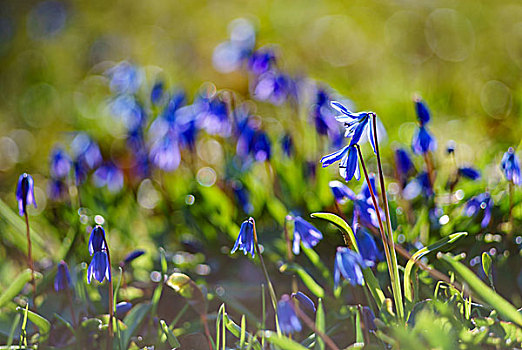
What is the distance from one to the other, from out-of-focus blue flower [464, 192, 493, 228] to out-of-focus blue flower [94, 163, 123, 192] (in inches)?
61.9

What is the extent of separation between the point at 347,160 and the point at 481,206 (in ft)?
2.35

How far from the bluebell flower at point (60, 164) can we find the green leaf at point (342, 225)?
1.49m

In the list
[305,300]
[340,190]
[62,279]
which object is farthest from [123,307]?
[340,190]

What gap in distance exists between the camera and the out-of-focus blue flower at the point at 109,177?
2840 millimetres

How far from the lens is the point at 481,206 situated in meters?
2.01

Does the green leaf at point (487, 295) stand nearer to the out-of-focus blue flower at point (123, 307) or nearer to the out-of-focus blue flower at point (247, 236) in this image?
the out-of-focus blue flower at point (247, 236)

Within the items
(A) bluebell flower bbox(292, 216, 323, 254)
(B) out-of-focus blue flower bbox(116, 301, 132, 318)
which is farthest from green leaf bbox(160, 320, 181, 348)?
(A) bluebell flower bbox(292, 216, 323, 254)

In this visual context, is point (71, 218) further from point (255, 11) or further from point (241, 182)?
point (255, 11)

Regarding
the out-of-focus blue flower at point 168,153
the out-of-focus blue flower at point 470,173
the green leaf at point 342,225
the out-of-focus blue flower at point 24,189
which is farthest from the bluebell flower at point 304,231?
the out-of-focus blue flower at point 168,153

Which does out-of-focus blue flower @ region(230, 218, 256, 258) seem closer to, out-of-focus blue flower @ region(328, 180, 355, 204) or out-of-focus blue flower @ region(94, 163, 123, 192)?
out-of-focus blue flower @ region(328, 180, 355, 204)

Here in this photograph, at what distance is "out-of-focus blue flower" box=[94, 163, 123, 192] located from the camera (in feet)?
9.32

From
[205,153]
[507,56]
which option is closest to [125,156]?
[205,153]

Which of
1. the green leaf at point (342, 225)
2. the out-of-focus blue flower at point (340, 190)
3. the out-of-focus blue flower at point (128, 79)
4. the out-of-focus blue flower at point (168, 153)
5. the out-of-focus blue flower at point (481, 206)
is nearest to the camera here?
the green leaf at point (342, 225)

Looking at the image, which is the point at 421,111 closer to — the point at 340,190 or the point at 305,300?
the point at 340,190
